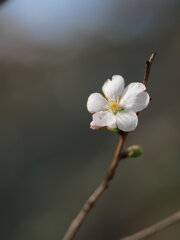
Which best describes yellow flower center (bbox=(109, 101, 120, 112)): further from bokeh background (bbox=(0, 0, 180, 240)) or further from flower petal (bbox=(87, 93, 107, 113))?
bokeh background (bbox=(0, 0, 180, 240))

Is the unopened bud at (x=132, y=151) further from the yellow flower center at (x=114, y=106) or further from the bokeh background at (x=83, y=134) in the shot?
the bokeh background at (x=83, y=134)

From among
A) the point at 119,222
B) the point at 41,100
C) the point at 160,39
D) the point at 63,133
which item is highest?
the point at 160,39

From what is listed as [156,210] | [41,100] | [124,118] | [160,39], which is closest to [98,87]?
[41,100]

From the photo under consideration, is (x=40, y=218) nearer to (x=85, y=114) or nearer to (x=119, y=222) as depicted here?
(x=119, y=222)

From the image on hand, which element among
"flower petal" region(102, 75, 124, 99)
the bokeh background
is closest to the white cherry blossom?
"flower petal" region(102, 75, 124, 99)

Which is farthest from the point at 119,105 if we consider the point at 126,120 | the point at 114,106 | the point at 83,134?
the point at 83,134
